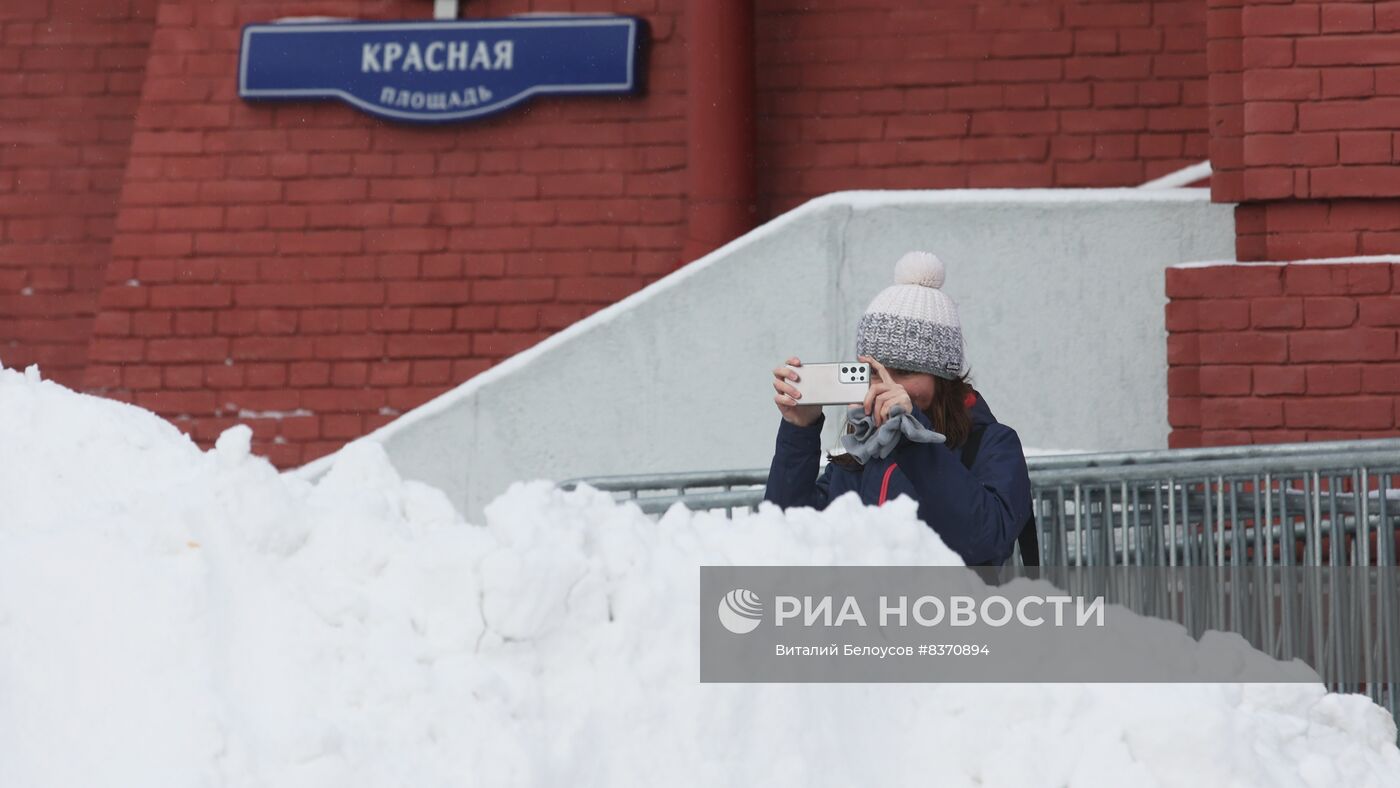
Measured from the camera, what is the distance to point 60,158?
8508 mm

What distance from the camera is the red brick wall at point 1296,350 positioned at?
5562 mm

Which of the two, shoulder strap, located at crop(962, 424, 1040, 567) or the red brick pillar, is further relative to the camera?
the red brick pillar

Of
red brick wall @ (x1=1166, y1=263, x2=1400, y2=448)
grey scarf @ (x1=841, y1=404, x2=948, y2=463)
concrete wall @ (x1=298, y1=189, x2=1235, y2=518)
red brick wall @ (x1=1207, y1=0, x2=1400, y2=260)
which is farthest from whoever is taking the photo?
concrete wall @ (x1=298, y1=189, x2=1235, y2=518)

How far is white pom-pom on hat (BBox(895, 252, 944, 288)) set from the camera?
3.40 m

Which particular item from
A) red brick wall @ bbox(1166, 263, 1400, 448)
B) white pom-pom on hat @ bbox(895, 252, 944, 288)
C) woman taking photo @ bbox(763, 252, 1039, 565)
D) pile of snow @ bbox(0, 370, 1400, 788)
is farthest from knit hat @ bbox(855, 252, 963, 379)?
red brick wall @ bbox(1166, 263, 1400, 448)

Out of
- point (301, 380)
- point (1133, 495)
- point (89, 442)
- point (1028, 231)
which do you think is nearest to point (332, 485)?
point (89, 442)

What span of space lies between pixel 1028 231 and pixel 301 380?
3627 millimetres

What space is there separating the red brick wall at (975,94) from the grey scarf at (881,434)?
178 inches

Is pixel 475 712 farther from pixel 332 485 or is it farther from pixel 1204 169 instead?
pixel 1204 169

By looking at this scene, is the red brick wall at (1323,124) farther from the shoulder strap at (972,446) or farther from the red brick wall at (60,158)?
the red brick wall at (60,158)

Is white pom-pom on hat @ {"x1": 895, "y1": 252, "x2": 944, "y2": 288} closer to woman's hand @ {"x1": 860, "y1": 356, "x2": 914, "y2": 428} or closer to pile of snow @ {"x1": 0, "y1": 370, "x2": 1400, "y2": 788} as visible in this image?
woman's hand @ {"x1": 860, "y1": 356, "x2": 914, "y2": 428}

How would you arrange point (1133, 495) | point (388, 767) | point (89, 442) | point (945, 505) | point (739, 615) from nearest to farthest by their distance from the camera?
1. point (388, 767)
2. point (739, 615)
3. point (945, 505)
4. point (89, 442)
5. point (1133, 495)

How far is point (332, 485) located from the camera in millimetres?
3232

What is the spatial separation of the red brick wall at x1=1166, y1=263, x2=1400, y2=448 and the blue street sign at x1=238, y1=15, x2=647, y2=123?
10.2ft
